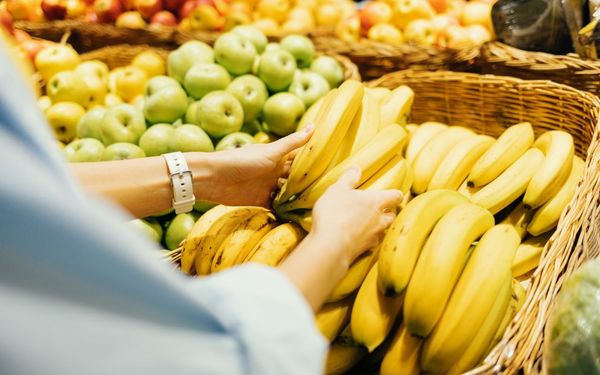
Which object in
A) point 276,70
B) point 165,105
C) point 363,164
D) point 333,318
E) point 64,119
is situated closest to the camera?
point 333,318

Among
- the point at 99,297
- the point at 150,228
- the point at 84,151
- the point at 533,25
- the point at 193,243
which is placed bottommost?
the point at 150,228

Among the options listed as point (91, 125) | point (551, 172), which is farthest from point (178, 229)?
point (551, 172)

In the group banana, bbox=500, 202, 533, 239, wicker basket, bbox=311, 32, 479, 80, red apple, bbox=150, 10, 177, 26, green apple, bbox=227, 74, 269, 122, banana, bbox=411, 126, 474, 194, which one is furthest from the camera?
red apple, bbox=150, 10, 177, 26

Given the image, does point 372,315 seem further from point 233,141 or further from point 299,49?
point 299,49

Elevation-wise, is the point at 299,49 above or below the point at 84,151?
→ above

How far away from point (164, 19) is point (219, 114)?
1517 mm

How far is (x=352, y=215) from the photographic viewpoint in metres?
0.95

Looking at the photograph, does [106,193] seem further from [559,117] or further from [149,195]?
[559,117]

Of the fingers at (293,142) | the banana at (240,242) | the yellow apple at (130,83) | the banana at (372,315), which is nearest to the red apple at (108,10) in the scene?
the yellow apple at (130,83)

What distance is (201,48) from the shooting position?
83.7 inches

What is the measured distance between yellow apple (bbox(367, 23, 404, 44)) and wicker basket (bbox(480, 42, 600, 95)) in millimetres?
610

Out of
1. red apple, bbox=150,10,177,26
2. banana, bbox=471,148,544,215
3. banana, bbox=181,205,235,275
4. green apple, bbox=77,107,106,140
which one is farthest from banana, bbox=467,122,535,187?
red apple, bbox=150,10,177,26

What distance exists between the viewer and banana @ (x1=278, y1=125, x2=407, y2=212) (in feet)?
3.88

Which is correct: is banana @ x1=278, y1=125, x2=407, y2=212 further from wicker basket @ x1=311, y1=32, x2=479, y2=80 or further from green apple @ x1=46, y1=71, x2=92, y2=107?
green apple @ x1=46, y1=71, x2=92, y2=107
